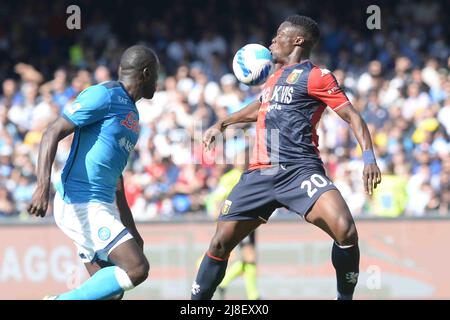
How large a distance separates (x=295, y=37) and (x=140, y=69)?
1.39 meters

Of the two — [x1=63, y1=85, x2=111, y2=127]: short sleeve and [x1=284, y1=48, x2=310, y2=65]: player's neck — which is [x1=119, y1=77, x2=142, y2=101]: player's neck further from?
[x1=284, y1=48, x2=310, y2=65]: player's neck

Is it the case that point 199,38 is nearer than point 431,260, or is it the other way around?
point 431,260

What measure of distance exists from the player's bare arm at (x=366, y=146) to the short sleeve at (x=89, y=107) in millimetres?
1879

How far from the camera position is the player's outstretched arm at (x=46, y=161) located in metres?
7.10

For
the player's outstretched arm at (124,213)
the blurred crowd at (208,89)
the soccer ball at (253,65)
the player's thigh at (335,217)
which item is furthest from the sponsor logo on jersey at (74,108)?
the blurred crowd at (208,89)

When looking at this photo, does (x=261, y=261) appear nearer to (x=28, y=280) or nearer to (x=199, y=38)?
(x=28, y=280)

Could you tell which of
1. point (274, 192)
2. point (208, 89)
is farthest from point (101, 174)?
point (208, 89)

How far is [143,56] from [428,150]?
827cm

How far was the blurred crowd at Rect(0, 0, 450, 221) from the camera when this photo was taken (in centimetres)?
1508

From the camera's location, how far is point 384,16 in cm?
1919

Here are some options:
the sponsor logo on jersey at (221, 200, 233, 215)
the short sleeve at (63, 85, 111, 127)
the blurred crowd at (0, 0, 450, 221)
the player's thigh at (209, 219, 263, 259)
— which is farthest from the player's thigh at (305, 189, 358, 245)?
the blurred crowd at (0, 0, 450, 221)

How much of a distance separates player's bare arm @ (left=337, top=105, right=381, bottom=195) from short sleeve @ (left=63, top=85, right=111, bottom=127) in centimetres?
188

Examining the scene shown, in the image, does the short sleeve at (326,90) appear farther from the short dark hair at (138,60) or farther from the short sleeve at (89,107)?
the short sleeve at (89,107)

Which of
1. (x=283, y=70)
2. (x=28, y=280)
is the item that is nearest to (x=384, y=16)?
(x=28, y=280)
